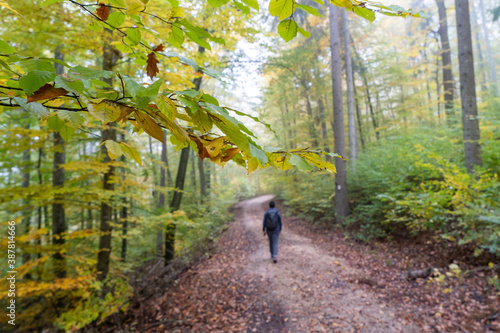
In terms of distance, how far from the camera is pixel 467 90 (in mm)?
5965

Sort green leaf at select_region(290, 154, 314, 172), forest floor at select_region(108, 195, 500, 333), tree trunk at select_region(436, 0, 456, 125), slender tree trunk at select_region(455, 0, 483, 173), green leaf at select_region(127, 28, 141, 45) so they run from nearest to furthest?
green leaf at select_region(290, 154, 314, 172), green leaf at select_region(127, 28, 141, 45), forest floor at select_region(108, 195, 500, 333), slender tree trunk at select_region(455, 0, 483, 173), tree trunk at select_region(436, 0, 456, 125)

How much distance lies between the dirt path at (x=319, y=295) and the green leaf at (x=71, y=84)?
4.41 m

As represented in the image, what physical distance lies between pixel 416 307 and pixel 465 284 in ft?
3.55

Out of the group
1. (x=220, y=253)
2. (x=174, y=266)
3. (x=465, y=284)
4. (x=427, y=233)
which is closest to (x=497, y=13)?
(x=427, y=233)

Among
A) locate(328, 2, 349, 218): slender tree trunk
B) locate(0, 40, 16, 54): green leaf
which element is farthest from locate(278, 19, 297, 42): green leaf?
locate(328, 2, 349, 218): slender tree trunk

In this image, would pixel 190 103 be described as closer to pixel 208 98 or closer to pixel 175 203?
pixel 208 98

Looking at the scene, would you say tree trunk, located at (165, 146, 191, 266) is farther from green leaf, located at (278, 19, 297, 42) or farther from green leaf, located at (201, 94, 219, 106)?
green leaf, located at (201, 94, 219, 106)

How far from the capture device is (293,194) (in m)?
12.8

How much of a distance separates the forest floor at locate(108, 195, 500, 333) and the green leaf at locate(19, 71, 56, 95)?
4.46 metres

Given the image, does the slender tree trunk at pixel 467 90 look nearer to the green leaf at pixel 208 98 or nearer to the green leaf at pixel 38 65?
the green leaf at pixel 208 98

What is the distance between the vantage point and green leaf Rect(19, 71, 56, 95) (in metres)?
0.60

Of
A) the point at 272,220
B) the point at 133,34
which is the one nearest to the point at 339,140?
the point at 272,220

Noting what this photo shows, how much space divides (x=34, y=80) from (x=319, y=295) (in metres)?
5.22

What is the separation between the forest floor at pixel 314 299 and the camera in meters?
3.59
